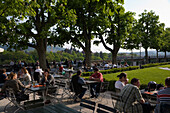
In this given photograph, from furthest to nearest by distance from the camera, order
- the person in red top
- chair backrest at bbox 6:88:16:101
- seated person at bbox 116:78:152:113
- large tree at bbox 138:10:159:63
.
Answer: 1. large tree at bbox 138:10:159:63
2. the person in red top
3. chair backrest at bbox 6:88:16:101
4. seated person at bbox 116:78:152:113

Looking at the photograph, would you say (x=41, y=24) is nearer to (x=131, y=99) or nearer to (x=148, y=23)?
(x=131, y=99)

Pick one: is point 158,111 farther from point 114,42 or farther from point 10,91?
point 114,42

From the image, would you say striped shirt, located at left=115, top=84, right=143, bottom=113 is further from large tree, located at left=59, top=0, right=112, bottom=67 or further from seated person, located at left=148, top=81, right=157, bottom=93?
large tree, located at left=59, top=0, right=112, bottom=67

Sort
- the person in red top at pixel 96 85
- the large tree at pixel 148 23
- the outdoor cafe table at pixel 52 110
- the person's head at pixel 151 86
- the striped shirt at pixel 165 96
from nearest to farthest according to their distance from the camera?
the outdoor cafe table at pixel 52 110, the striped shirt at pixel 165 96, the person's head at pixel 151 86, the person in red top at pixel 96 85, the large tree at pixel 148 23

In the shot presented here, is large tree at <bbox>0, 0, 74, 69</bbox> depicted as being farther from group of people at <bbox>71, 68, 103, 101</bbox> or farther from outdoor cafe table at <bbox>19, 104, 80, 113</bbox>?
outdoor cafe table at <bbox>19, 104, 80, 113</bbox>

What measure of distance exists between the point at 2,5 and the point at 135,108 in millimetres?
10518

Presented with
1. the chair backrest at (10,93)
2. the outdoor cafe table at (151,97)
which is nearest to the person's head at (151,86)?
the outdoor cafe table at (151,97)

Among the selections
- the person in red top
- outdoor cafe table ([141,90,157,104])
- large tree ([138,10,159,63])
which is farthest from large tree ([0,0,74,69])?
large tree ([138,10,159,63])

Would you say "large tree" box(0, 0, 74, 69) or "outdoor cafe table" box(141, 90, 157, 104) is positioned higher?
"large tree" box(0, 0, 74, 69)

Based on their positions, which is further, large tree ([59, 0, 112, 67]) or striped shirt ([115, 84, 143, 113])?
large tree ([59, 0, 112, 67])

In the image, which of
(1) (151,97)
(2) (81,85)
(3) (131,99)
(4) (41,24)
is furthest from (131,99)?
(4) (41,24)

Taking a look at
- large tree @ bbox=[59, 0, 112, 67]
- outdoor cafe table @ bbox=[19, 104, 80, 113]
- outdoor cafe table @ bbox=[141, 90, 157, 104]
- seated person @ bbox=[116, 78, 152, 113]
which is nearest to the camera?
outdoor cafe table @ bbox=[19, 104, 80, 113]

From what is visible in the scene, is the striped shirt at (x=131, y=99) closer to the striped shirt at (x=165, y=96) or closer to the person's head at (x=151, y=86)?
the striped shirt at (x=165, y=96)

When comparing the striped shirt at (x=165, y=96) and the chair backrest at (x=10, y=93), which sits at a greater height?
the striped shirt at (x=165, y=96)
